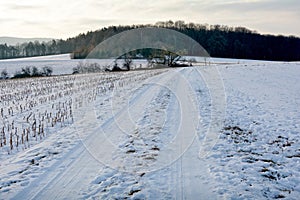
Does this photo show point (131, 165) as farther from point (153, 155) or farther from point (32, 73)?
point (32, 73)

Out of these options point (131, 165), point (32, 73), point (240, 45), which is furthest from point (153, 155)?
point (240, 45)

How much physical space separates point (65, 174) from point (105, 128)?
3.82 meters

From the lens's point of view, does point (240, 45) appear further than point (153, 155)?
Yes

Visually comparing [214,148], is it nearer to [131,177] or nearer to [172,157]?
[172,157]

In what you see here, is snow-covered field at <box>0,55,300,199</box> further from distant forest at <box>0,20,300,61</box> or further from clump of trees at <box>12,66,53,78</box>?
distant forest at <box>0,20,300,61</box>

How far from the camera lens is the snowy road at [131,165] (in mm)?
5484

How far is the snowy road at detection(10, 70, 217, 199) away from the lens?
216 inches

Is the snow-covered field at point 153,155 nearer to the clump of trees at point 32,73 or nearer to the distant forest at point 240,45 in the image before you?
the clump of trees at point 32,73

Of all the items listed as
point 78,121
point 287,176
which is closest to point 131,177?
point 287,176

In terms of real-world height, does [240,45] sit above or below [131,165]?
above

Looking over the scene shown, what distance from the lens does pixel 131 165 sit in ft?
22.2

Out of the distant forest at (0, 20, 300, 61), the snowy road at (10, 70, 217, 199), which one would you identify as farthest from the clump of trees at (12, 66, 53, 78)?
the snowy road at (10, 70, 217, 199)

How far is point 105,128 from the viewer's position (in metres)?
9.93

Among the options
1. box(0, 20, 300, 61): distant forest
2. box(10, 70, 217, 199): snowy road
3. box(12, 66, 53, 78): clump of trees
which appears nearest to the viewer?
box(10, 70, 217, 199): snowy road
